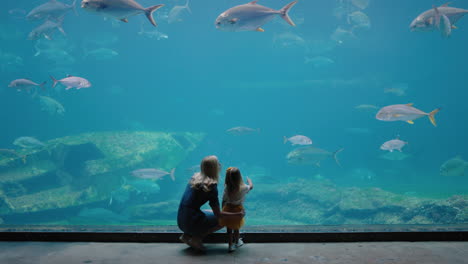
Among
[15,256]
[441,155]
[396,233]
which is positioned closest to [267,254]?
[396,233]

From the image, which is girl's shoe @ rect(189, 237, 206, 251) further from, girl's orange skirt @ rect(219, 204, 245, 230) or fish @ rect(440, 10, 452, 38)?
fish @ rect(440, 10, 452, 38)

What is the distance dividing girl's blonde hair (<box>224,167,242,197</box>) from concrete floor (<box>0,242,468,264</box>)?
48 centimetres

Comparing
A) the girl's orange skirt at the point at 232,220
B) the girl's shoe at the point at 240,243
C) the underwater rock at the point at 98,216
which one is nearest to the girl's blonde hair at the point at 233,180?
the girl's orange skirt at the point at 232,220

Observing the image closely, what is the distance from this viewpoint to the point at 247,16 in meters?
3.88

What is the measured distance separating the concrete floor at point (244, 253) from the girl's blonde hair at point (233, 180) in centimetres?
48

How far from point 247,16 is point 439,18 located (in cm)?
302

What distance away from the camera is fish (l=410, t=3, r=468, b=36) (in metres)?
4.46

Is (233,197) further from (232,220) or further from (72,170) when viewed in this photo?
(72,170)

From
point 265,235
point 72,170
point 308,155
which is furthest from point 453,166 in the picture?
point 72,170

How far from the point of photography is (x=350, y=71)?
4775 cm

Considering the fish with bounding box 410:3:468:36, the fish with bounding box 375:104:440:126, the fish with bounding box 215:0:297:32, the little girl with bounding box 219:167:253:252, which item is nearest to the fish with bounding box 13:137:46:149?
the fish with bounding box 215:0:297:32

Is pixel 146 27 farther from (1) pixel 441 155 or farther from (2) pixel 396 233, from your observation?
(1) pixel 441 155

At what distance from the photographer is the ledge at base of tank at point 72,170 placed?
9.52 m

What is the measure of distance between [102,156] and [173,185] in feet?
15.5
